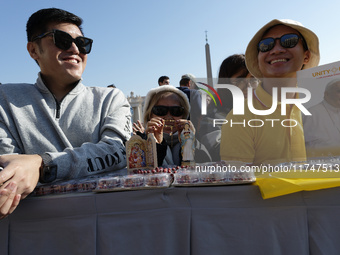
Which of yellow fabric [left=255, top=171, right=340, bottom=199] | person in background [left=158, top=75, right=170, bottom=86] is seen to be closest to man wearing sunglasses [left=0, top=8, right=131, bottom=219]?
yellow fabric [left=255, top=171, right=340, bottom=199]

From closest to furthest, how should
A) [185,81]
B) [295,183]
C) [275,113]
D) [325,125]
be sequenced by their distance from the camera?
[295,183], [325,125], [275,113], [185,81]

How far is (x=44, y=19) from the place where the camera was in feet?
5.30

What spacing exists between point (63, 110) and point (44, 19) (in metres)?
0.57

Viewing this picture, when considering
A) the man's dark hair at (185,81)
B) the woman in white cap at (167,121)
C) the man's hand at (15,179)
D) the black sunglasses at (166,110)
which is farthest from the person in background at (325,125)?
the man's dark hair at (185,81)

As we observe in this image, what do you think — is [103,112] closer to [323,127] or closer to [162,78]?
[323,127]

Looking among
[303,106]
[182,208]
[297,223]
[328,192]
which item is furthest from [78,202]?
[303,106]

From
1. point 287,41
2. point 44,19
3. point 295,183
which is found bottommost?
point 295,183

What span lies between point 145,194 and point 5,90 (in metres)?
1.11

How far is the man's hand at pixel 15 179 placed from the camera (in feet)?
3.24

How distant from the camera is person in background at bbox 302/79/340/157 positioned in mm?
1239

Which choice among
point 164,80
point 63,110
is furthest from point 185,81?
point 63,110

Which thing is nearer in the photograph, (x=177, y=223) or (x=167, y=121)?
(x=177, y=223)

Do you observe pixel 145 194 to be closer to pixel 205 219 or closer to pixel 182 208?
pixel 182 208

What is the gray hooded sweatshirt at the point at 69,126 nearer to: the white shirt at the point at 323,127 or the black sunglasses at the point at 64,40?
the black sunglasses at the point at 64,40
